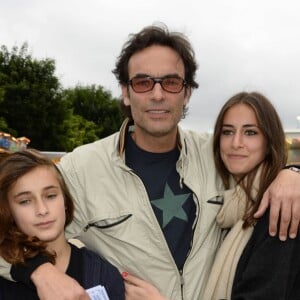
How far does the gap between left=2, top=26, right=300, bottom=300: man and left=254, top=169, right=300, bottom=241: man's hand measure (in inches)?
1.8

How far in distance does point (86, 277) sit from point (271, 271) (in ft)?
3.47

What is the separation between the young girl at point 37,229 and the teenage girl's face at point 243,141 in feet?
3.37

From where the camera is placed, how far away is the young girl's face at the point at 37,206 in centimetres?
287

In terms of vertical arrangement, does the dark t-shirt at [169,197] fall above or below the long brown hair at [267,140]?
below

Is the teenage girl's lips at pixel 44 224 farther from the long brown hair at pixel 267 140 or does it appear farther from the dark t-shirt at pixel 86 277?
the long brown hair at pixel 267 140

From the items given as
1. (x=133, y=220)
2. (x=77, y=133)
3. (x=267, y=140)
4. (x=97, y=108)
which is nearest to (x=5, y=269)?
(x=133, y=220)

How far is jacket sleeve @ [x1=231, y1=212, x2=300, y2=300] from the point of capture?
2.54 metres

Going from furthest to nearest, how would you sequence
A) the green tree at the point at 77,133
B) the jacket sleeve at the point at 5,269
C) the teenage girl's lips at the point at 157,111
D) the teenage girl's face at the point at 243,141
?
the green tree at the point at 77,133
the teenage girl's lips at the point at 157,111
the teenage girl's face at the point at 243,141
the jacket sleeve at the point at 5,269

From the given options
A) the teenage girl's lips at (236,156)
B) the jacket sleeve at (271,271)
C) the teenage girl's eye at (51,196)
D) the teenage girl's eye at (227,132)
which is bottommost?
the jacket sleeve at (271,271)

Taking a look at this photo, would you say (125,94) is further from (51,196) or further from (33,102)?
(33,102)

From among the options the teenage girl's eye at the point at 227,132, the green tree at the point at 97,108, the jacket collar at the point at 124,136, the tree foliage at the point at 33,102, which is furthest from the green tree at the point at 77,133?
the teenage girl's eye at the point at 227,132

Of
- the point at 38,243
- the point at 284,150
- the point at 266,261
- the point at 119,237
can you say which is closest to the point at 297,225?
the point at 266,261

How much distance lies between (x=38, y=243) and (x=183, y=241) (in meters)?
0.94

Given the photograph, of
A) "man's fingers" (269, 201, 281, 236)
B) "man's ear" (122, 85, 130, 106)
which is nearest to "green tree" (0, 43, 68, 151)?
"man's ear" (122, 85, 130, 106)
